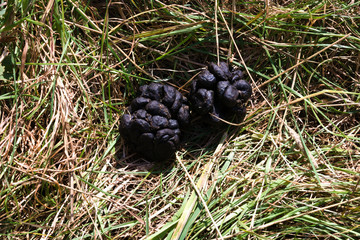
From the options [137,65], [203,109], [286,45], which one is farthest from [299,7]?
[137,65]

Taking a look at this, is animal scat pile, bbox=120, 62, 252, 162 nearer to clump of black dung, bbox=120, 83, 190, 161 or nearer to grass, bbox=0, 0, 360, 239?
clump of black dung, bbox=120, 83, 190, 161

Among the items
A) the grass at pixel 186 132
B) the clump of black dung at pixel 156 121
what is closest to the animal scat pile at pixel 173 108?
the clump of black dung at pixel 156 121

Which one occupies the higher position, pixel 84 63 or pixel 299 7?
pixel 299 7

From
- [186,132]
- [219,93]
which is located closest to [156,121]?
[186,132]

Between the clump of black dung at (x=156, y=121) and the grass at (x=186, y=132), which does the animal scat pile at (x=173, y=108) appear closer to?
the clump of black dung at (x=156, y=121)

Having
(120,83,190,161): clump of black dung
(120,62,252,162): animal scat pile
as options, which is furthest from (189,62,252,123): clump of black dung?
(120,83,190,161): clump of black dung

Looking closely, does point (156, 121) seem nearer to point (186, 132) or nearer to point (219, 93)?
point (186, 132)

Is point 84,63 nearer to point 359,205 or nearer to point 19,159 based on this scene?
point 19,159
